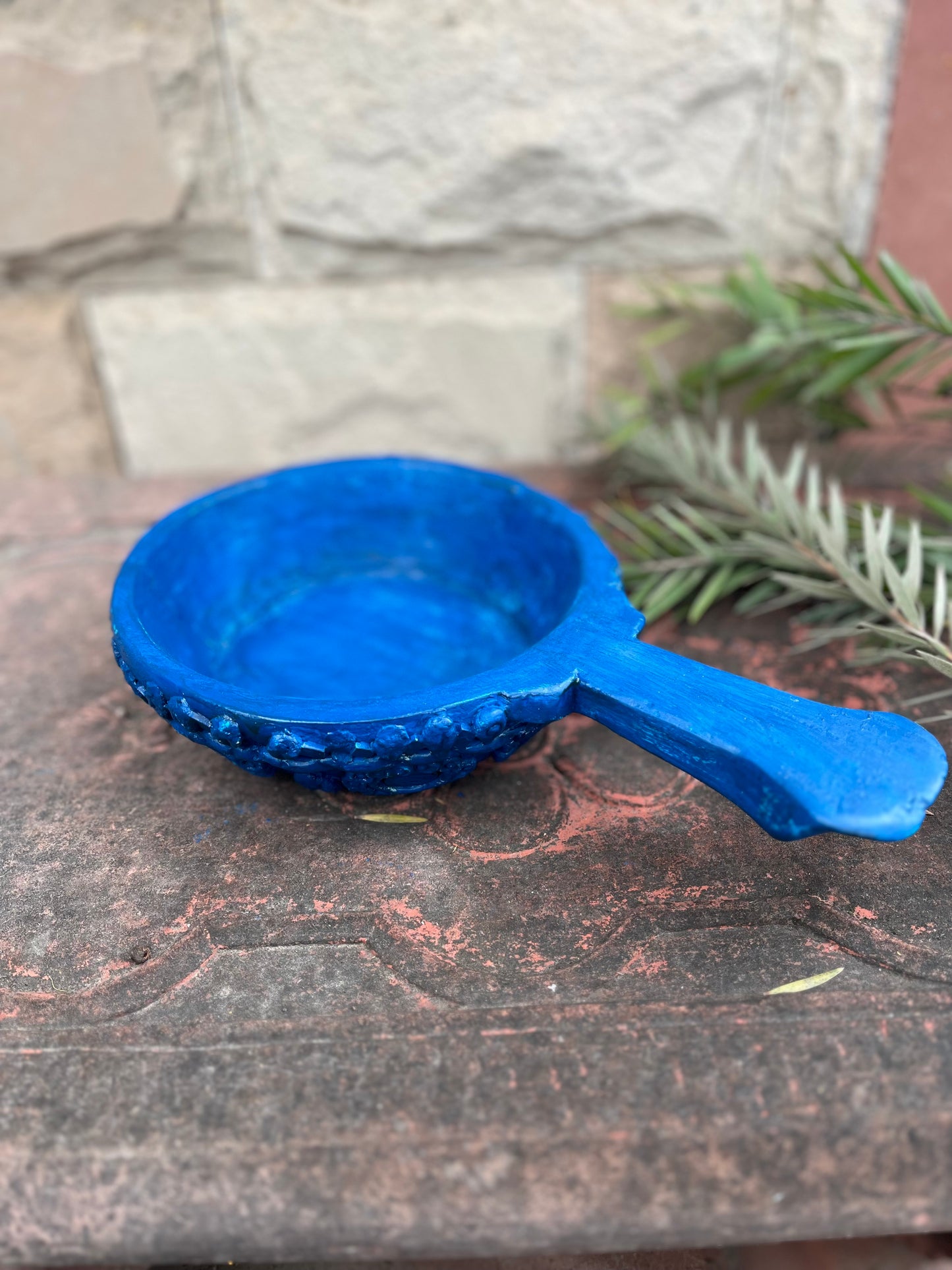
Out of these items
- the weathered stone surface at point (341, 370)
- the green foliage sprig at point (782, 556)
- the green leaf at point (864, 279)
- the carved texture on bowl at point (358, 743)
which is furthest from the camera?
the weathered stone surface at point (341, 370)

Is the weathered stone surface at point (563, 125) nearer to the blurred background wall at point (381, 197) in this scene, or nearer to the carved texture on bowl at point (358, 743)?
the blurred background wall at point (381, 197)

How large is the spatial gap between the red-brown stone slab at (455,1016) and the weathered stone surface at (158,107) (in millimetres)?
751

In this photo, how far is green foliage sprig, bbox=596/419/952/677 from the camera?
90 cm

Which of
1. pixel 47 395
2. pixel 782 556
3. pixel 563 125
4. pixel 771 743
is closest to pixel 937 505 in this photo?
pixel 782 556

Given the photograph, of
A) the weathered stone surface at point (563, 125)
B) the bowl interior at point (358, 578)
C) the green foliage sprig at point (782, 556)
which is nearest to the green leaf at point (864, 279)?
the green foliage sprig at point (782, 556)

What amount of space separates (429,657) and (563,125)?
72 cm

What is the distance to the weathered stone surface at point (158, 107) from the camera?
1179 millimetres

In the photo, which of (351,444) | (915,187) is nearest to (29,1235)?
(351,444)

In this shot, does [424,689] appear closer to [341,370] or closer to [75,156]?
[341,370]

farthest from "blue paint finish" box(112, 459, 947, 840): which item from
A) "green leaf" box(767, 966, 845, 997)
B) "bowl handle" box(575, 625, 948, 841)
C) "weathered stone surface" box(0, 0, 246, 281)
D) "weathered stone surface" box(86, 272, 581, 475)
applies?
"weathered stone surface" box(0, 0, 246, 281)

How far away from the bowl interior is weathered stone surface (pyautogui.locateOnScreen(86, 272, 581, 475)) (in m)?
0.40

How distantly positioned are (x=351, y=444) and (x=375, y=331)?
17 centimetres

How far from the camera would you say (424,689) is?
2.55ft

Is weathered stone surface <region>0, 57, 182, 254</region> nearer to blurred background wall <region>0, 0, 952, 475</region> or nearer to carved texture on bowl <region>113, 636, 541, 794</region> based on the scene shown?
blurred background wall <region>0, 0, 952, 475</region>
